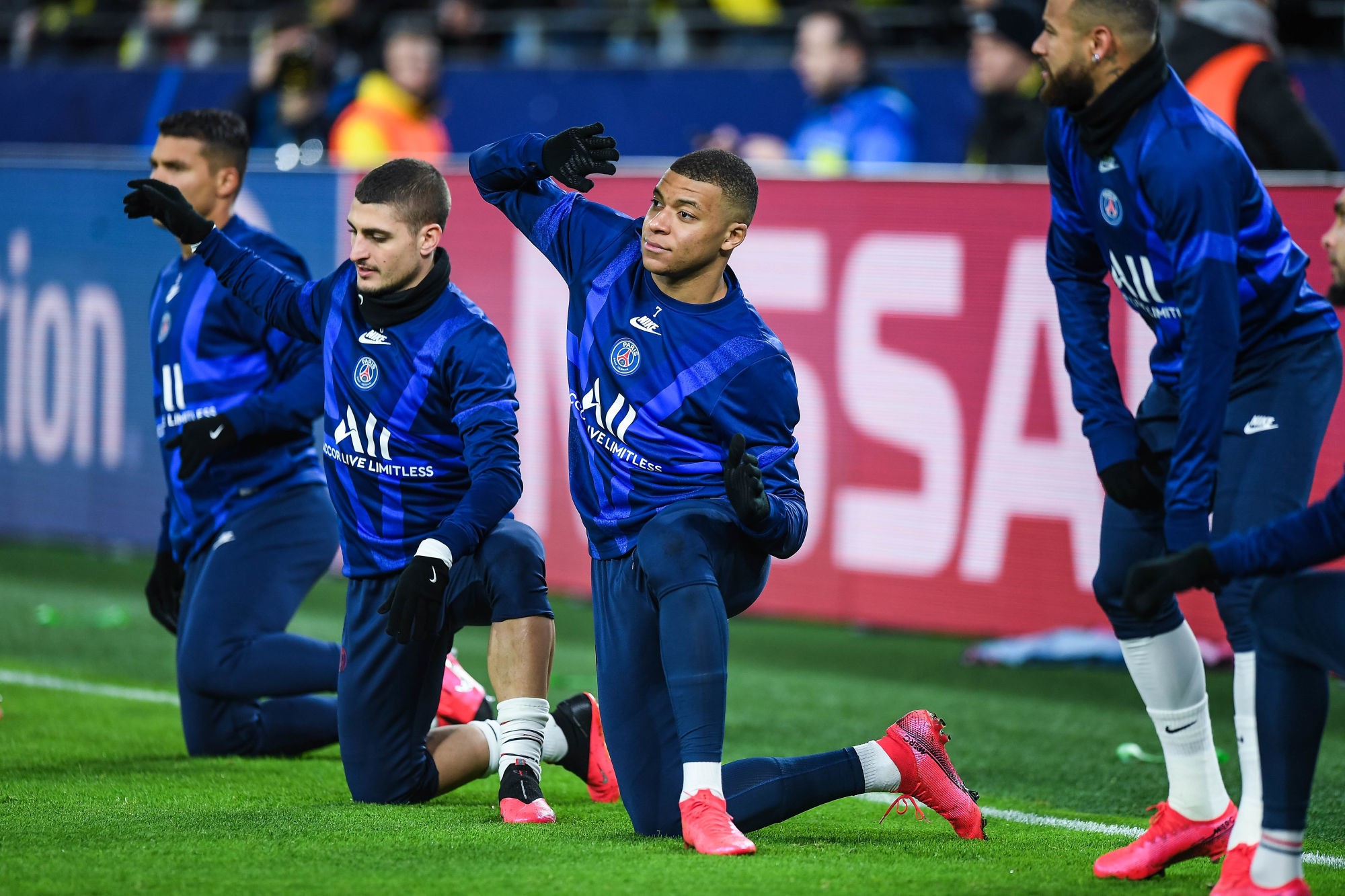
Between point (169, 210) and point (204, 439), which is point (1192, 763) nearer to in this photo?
point (204, 439)

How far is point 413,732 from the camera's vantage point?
15.7ft

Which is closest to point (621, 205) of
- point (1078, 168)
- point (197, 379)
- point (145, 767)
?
point (197, 379)

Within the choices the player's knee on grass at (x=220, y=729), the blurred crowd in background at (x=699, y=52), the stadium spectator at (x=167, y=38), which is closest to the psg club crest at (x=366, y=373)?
the player's knee on grass at (x=220, y=729)

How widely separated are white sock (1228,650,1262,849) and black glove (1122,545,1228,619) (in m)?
0.34

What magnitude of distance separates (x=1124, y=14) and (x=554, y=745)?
98.6 inches

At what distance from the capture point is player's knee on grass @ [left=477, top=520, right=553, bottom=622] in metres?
4.63

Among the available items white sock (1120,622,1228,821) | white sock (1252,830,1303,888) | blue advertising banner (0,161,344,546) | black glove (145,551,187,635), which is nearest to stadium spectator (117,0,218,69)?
blue advertising banner (0,161,344,546)

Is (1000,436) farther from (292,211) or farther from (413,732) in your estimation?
(292,211)

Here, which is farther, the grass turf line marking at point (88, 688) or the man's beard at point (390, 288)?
the grass turf line marking at point (88, 688)

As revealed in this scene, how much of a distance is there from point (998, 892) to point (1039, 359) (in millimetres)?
3986

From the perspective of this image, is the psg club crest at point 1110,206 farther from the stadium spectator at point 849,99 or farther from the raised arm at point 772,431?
the stadium spectator at point 849,99

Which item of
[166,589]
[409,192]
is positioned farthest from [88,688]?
[409,192]

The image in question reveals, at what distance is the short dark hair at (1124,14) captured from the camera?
153 inches

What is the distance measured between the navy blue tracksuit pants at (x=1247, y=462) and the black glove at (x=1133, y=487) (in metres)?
0.03
